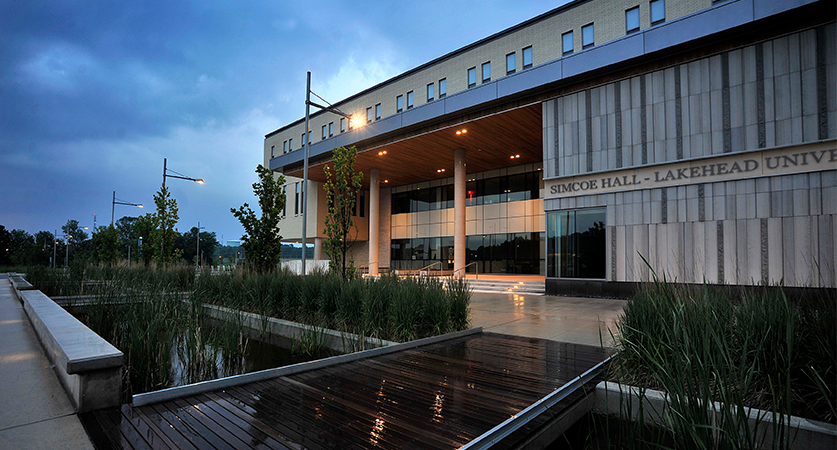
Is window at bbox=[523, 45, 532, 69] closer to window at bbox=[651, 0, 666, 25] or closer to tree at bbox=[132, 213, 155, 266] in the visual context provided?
window at bbox=[651, 0, 666, 25]

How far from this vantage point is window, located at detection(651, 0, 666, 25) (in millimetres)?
16672

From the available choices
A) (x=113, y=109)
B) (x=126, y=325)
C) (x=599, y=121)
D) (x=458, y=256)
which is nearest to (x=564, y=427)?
(x=126, y=325)

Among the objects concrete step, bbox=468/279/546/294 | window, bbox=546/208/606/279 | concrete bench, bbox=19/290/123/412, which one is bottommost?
concrete step, bbox=468/279/546/294

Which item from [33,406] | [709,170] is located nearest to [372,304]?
[33,406]

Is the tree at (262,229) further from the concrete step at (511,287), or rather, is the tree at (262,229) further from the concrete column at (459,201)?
the concrete column at (459,201)

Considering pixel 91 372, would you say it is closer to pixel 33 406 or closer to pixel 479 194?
pixel 33 406

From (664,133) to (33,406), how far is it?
1561 cm

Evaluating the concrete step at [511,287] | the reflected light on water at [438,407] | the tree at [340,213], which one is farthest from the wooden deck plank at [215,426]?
the concrete step at [511,287]

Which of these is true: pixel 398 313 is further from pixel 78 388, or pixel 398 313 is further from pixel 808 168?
pixel 808 168

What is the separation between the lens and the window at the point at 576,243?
1433 centimetres

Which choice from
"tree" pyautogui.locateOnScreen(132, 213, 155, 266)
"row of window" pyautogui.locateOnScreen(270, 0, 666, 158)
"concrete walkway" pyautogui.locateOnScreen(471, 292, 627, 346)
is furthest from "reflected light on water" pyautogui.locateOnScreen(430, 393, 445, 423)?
"tree" pyautogui.locateOnScreen(132, 213, 155, 266)

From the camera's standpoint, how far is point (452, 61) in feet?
76.1

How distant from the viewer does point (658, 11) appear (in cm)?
1678

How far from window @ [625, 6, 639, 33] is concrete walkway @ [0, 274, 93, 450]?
21.5m
